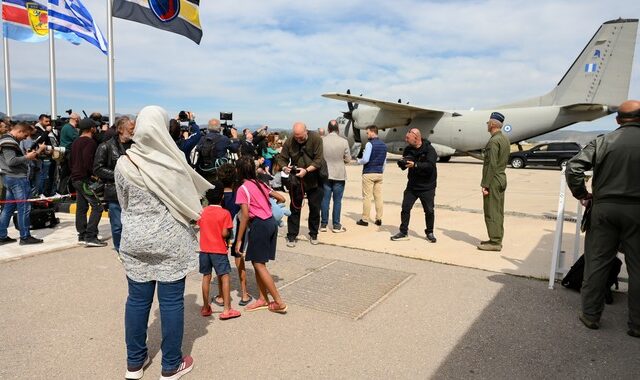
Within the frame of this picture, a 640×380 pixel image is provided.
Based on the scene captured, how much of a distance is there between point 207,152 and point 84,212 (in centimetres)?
224

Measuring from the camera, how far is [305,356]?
337 centimetres

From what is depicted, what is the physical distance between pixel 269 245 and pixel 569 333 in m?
2.81

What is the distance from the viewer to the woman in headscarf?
282 cm

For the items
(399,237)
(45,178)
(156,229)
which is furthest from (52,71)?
(156,229)

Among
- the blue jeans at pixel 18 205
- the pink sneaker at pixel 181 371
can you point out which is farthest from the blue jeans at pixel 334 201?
the pink sneaker at pixel 181 371

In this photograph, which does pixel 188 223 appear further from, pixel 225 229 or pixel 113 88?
pixel 113 88

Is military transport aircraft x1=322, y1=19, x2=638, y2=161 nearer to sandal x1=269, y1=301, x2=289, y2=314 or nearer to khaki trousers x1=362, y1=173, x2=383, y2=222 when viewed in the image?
khaki trousers x1=362, y1=173, x2=383, y2=222

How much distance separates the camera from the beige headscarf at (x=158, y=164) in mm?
2797

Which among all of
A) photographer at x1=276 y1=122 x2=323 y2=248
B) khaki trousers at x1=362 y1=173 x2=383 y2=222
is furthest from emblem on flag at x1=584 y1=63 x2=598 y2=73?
photographer at x1=276 y1=122 x2=323 y2=248

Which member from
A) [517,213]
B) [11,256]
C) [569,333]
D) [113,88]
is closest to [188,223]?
[569,333]

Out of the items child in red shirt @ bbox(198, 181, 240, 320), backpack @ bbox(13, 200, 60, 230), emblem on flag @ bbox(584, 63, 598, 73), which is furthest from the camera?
emblem on flag @ bbox(584, 63, 598, 73)

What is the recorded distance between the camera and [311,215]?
6.88m

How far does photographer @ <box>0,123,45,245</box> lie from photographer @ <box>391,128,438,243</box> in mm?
5639

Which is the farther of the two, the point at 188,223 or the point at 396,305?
the point at 396,305
